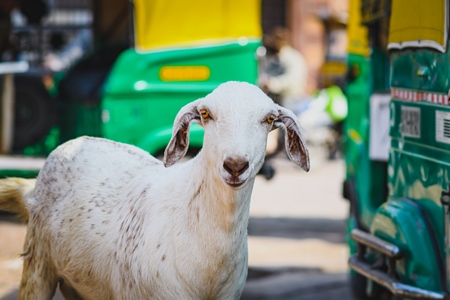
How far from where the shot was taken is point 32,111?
10.1 meters

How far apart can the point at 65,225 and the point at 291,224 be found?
20.1 feet

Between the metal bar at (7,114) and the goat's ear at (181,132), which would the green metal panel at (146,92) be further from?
the goat's ear at (181,132)

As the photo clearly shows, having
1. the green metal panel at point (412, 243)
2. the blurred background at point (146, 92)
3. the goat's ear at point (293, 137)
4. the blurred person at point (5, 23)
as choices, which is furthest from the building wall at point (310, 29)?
the goat's ear at point (293, 137)

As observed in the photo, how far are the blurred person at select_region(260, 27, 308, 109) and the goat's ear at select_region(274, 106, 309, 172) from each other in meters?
13.9

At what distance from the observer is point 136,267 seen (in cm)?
400

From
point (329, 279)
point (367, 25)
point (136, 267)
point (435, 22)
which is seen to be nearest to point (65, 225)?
point (136, 267)

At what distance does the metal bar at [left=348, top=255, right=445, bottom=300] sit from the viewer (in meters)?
4.53

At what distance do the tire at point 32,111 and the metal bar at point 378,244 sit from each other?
521 cm

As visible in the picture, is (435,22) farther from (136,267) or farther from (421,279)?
(136,267)

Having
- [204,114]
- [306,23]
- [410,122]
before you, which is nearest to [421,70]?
[410,122]

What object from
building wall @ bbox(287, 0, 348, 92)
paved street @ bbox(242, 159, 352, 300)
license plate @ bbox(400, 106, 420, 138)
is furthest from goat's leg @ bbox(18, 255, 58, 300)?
building wall @ bbox(287, 0, 348, 92)

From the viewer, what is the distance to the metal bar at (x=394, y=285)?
453cm

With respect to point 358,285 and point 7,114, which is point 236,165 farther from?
point 7,114

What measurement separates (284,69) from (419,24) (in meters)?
13.9
